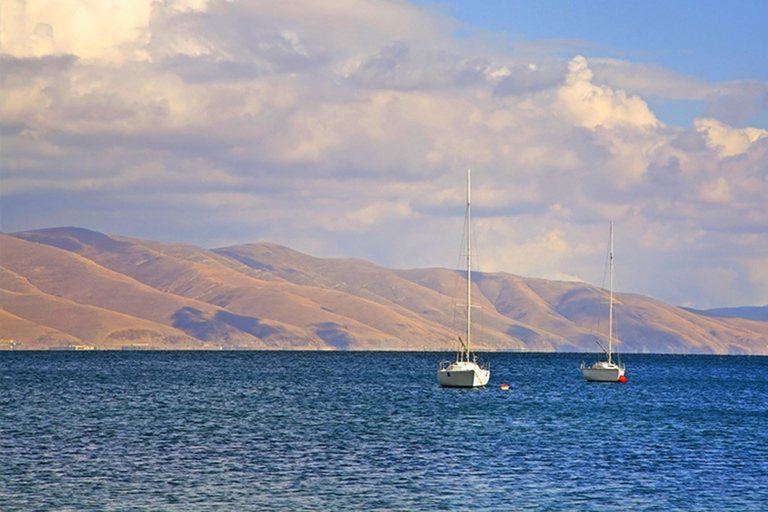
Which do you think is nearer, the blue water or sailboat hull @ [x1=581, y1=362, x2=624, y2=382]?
the blue water

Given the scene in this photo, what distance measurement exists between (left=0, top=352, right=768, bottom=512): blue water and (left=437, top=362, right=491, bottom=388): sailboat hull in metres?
1.14

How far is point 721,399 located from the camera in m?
110

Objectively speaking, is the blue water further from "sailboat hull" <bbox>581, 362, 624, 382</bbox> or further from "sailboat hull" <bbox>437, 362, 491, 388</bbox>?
"sailboat hull" <bbox>581, 362, 624, 382</bbox>

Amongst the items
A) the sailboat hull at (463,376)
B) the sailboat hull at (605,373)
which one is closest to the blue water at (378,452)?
the sailboat hull at (463,376)

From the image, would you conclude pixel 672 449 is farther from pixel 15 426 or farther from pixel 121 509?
pixel 15 426

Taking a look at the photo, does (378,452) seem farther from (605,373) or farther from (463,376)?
(605,373)

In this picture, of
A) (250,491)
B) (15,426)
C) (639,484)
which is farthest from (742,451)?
(15,426)

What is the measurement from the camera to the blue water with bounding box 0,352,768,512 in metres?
44.0

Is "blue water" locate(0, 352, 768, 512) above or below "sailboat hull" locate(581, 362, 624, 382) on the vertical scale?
below

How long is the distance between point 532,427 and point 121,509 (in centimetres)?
3799

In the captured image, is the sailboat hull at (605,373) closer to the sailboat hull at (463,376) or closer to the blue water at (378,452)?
the blue water at (378,452)

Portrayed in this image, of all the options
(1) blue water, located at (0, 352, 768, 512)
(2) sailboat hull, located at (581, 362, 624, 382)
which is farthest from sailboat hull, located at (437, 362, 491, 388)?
(2) sailboat hull, located at (581, 362, 624, 382)

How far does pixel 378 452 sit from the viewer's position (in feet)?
189

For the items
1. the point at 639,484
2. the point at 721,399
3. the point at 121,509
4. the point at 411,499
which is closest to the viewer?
the point at 121,509
